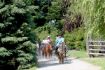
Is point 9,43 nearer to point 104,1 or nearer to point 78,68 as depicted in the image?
point 78,68

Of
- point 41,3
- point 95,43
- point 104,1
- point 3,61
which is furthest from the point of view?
point 41,3

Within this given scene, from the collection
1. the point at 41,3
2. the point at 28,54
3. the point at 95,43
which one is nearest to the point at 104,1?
the point at 28,54

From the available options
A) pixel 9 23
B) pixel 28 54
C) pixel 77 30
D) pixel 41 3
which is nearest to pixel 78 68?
pixel 28 54

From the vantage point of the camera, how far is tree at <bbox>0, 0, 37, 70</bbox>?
22.9 meters

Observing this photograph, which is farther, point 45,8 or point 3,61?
point 45,8

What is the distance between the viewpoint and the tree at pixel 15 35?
2286 centimetres

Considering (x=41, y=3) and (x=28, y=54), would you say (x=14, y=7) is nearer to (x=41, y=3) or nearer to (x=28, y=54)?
(x=28, y=54)

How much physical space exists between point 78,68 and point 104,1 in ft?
26.3

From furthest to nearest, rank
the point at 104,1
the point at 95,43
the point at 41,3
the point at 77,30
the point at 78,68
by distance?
1. the point at 41,3
2. the point at 77,30
3. the point at 95,43
4. the point at 78,68
5. the point at 104,1

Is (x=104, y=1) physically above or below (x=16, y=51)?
above

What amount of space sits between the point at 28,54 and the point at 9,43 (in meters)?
1.25

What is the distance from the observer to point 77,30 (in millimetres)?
41344

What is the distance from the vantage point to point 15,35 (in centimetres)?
2317

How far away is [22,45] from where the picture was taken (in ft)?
75.9
